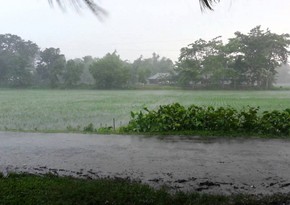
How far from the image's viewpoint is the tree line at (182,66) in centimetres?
2227

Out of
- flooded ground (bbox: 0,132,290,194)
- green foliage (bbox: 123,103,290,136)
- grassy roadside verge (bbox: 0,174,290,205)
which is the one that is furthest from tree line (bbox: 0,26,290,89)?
grassy roadside verge (bbox: 0,174,290,205)

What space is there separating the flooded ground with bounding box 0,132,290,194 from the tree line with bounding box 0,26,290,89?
1611cm

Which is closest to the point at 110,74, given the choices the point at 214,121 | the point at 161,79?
the point at 161,79

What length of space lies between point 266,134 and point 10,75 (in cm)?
3612

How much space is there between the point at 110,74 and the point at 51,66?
27.2 ft

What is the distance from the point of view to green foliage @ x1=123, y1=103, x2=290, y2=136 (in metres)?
5.62

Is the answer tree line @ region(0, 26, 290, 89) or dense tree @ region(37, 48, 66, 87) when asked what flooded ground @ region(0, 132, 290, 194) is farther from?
dense tree @ region(37, 48, 66, 87)

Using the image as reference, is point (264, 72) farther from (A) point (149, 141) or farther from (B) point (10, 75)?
(B) point (10, 75)

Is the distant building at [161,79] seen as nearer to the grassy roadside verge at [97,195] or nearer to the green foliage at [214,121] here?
the green foliage at [214,121]

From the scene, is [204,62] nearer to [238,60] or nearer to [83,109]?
[238,60]

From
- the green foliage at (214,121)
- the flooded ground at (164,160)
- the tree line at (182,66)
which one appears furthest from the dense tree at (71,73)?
the flooded ground at (164,160)

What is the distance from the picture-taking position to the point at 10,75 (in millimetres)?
36406

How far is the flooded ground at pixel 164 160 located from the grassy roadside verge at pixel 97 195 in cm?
33

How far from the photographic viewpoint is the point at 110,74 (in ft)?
119
